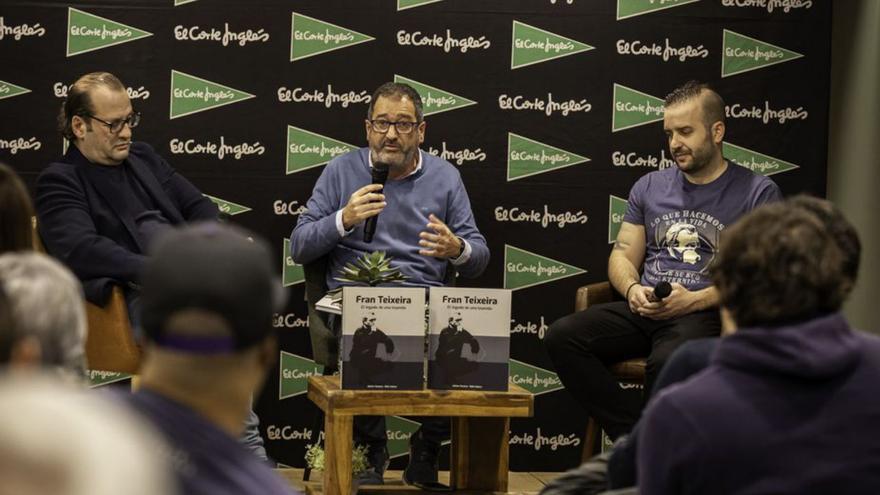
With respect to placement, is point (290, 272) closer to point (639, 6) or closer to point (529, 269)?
point (529, 269)

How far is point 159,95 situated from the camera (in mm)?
5328

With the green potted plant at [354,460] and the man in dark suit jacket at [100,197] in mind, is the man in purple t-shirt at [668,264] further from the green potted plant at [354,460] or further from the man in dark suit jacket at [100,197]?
the man in dark suit jacket at [100,197]

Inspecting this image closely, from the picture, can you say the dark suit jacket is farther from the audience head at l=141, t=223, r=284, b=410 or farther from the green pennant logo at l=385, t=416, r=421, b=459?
the audience head at l=141, t=223, r=284, b=410

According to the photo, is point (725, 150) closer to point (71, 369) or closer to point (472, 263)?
point (472, 263)

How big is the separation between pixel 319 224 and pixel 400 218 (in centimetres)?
36

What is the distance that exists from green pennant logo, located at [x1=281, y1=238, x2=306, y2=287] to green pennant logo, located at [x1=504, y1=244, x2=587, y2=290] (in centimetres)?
93

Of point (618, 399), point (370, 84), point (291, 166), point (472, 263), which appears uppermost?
point (370, 84)

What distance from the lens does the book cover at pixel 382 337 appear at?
4.15 m

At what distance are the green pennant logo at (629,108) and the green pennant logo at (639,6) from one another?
330mm

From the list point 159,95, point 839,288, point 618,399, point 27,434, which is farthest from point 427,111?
point 27,434

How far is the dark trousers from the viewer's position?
15.4 ft

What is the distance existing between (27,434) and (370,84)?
188 inches

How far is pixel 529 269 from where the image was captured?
5539 mm

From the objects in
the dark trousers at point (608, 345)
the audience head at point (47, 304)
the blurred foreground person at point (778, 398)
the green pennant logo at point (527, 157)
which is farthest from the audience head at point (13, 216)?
the green pennant logo at point (527, 157)
